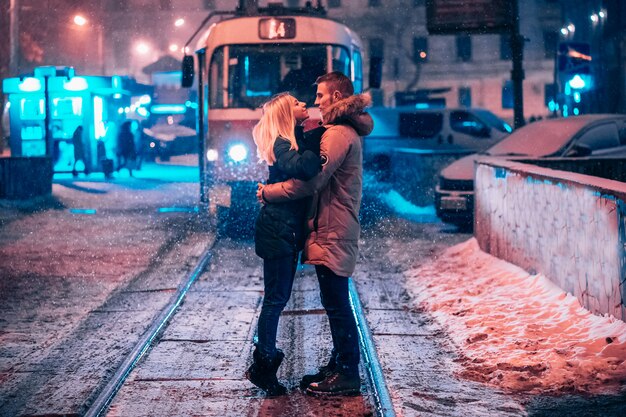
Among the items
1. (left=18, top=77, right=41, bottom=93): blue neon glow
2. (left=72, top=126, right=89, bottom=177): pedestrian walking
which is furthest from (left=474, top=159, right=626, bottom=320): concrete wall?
(left=18, top=77, right=41, bottom=93): blue neon glow

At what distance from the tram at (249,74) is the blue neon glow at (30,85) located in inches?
668

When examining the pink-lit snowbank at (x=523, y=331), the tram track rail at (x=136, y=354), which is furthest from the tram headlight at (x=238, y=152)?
the pink-lit snowbank at (x=523, y=331)

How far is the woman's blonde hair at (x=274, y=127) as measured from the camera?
17.4 ft

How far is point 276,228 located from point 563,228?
132 inches

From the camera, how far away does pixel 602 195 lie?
22.0ft

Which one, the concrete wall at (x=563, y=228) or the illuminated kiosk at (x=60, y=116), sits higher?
the illuminated kiosk at (x=60, y=116)

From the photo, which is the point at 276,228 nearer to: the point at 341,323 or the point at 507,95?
the point at 341,323

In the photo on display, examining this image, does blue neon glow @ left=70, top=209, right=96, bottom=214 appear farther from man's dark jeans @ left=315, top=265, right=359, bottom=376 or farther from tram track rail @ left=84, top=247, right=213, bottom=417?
man's dark jeans @ left=315, top=265, right=359, bottom=376

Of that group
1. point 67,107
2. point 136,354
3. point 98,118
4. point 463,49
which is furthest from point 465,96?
point 136,354

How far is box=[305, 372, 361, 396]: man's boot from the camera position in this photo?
5.38m

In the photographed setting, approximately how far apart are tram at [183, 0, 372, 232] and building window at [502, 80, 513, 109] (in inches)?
1924

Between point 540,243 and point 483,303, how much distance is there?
903 millimetres

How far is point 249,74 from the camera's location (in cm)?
1380

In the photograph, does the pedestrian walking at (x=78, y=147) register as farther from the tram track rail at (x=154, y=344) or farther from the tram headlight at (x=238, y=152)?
the tram track rail at (x=154, y=344)
